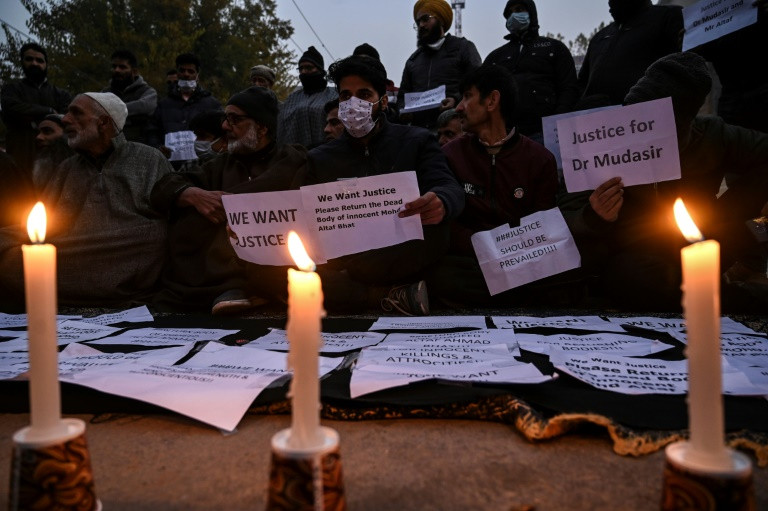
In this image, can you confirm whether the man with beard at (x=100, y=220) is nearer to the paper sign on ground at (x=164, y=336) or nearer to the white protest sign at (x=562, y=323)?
the paper sign on ground at (x=164, y=336)

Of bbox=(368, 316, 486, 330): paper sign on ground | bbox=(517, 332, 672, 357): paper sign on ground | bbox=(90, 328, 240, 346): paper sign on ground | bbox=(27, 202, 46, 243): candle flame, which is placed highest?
bbox=(27, 202, 46, 243): candle flame

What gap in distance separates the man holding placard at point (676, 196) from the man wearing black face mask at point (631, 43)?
150 cm

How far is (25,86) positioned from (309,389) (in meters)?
7.49

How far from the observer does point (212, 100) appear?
6.86 m

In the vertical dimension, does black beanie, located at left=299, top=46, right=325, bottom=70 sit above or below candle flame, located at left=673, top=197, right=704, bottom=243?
above

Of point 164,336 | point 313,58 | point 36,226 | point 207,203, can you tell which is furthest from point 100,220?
point 313,58

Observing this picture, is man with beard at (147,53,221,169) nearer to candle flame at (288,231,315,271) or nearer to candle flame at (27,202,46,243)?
candle flame at (27,202,46,243)

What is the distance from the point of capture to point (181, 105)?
6699mm

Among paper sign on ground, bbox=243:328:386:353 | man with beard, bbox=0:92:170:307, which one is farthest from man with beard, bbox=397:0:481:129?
paper sign on ground, bbox=243:328:386:353

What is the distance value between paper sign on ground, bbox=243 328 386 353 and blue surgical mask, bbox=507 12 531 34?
146 inches

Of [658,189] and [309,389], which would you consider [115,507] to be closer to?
[309,389]

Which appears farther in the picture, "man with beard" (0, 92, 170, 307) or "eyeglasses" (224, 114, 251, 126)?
"eyeglasses" (224, 114, 251, 126)

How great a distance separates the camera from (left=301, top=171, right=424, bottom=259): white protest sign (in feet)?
9.36

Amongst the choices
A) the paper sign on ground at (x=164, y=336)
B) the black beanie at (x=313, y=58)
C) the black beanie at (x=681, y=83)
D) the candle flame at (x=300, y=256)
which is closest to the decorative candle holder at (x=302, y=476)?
the candle flame at (x=300, y=256)
